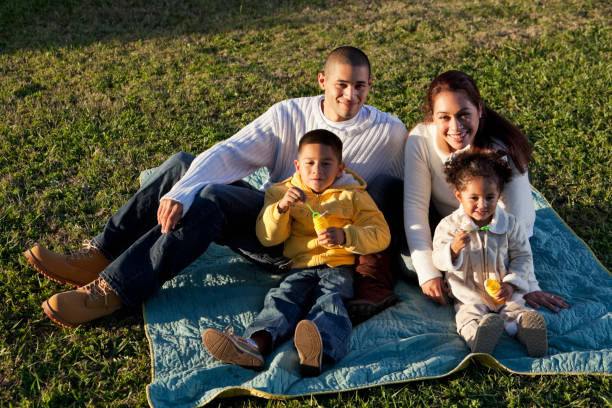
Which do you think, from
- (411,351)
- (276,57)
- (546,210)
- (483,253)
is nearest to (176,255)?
(411,351)

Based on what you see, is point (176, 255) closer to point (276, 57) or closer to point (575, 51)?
point (276, 57)

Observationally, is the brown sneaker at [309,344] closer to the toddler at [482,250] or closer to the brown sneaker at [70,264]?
the toddler at [482,250]

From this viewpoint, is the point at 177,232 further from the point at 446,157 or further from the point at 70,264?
the point at 446,157

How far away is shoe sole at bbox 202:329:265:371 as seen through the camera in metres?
2.93

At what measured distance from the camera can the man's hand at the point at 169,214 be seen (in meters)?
3.28

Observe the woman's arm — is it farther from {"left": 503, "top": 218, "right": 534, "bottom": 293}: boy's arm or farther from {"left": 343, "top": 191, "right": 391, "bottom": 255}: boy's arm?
{"left": 503, "top": 218, "right": 534, "bottom": 293}: boy's arm

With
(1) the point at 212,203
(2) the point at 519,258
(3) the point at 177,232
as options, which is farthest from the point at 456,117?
(3) the point at 177,232

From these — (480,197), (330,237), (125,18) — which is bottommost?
(330,237)

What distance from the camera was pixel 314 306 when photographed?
3240mm

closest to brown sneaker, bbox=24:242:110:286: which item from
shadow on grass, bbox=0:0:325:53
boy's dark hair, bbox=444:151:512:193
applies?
boy's dark hair, bbox=444:151:512:193

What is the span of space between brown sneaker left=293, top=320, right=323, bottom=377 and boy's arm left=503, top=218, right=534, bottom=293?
1.15 metres

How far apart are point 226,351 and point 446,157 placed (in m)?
1.76

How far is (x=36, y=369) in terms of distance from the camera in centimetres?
313

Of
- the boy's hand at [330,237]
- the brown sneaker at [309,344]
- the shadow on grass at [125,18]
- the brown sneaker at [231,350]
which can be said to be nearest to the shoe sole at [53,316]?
the brown sneaker at [231,350]
